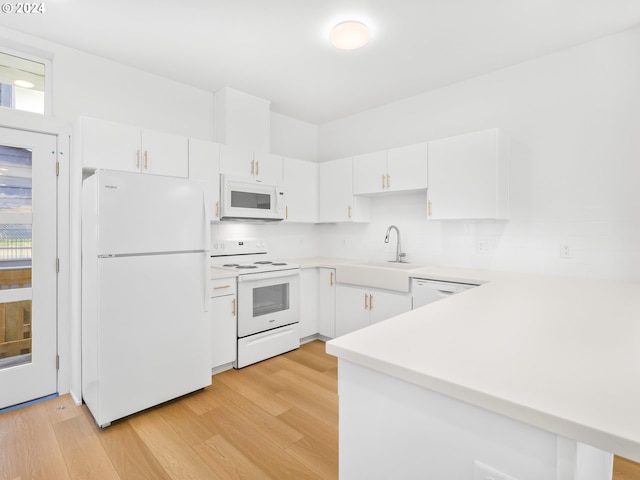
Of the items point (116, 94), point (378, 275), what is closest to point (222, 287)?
point (378, 275)

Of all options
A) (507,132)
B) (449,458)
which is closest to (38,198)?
(449,458)

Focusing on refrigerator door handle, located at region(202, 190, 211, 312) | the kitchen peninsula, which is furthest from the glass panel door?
the kitchen peninsula

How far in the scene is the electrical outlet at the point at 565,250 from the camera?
249 cm

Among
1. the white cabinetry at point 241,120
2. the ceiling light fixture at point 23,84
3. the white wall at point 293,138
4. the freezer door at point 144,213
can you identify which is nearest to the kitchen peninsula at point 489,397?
the freezer door at point 144,213

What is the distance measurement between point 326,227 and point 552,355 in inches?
138

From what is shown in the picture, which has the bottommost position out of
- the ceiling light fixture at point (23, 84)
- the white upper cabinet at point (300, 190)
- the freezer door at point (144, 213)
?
the freezer door at point (144, 213)

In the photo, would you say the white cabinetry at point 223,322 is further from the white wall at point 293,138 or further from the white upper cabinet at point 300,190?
the white wall at point 293,138

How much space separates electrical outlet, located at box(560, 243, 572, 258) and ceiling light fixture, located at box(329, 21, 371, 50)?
2117mm

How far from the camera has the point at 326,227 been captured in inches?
169

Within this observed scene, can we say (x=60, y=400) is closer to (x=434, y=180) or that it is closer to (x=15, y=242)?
(x=15, y=242)

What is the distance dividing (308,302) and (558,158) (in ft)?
8.39

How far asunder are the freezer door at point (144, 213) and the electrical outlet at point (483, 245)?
2334 mm

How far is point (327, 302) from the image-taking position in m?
3.53

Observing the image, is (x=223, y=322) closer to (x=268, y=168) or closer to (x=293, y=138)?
(x=268, y=168)
